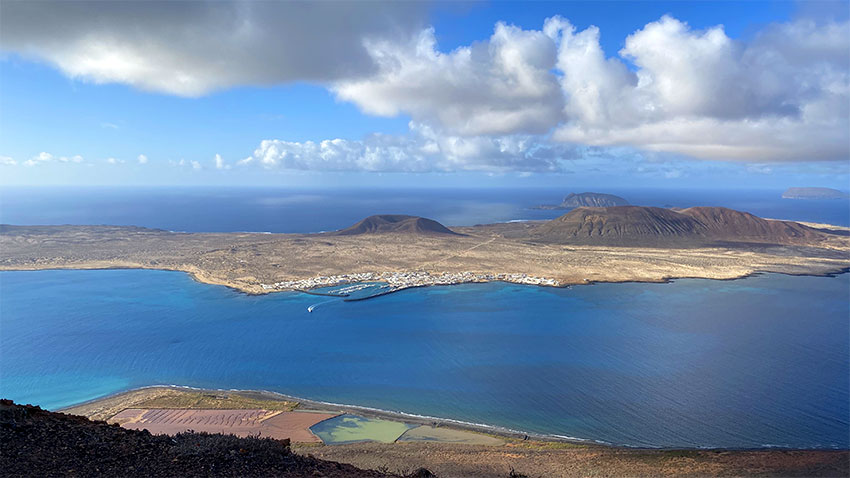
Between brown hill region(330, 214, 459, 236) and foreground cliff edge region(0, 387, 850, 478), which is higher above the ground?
brown hill region(330, 214, 459, 236)

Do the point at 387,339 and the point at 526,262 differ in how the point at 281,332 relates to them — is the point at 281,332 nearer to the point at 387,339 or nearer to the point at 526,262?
the point at 387,339

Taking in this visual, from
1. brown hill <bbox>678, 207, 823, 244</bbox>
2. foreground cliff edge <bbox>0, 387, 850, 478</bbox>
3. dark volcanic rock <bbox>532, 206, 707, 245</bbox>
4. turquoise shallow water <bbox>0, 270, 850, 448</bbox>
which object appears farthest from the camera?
dark volcanic rock <bbox>532, 206, 707, 245</bbox>

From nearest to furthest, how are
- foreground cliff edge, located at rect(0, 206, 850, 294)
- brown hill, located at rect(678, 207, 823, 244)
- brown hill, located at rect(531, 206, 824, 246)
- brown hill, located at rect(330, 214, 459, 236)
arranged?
foreground cliff edge, located at rect(0, 206, 850, 294) → brown hill, located at rect(531, 206, 824, 246) → brown hill, located at rect(678, 207, 823, 244) → brown hill, located at rect(330, 214, 459, 236)

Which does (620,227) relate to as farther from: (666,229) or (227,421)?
(227,421)

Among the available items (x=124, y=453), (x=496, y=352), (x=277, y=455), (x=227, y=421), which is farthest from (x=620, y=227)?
(x=124, y=453)

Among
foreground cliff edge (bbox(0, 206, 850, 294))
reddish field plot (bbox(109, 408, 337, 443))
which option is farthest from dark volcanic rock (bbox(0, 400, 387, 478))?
foreground cliff edge (bbox(0, 206, 850, 294))

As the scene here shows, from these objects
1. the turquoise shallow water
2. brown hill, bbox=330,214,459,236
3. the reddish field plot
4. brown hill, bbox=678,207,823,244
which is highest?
brown hill, bbox=678,207,823,244

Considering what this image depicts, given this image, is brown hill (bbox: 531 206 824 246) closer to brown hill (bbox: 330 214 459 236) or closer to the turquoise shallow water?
→ brown hill (bbox: 330 214 459 236)

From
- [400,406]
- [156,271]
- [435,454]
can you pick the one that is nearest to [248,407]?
[400,406]
